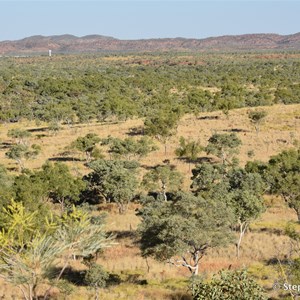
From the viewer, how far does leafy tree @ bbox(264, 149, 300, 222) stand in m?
33.2

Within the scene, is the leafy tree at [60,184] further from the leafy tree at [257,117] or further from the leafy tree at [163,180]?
the leafy tree at [257,117]

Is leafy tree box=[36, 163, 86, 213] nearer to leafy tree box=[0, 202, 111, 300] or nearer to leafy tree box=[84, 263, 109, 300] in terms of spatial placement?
leafy tree box=[84, 263, 109, 300]

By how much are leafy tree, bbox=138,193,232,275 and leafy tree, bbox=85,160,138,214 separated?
13890mm

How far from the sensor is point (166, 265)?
86.7ft

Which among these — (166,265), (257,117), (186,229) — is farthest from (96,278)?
(257,117)

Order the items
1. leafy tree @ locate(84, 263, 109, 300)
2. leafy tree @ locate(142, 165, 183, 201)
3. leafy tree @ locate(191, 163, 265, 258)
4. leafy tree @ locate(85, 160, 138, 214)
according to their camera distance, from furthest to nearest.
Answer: leafy tree @ locate(142, 165, 183, 201) < leafy tree @ locate(85, 160, 138, 214) < leafy tree @ locate(191, 163, 265, 258) < leafy tree @ locate(84, 263, 109, 300)

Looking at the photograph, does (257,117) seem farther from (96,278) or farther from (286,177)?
(96,278)

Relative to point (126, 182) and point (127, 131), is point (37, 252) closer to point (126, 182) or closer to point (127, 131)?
point (126, 182)

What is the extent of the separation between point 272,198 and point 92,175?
1705 cm

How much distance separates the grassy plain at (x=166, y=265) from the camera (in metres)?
22.6

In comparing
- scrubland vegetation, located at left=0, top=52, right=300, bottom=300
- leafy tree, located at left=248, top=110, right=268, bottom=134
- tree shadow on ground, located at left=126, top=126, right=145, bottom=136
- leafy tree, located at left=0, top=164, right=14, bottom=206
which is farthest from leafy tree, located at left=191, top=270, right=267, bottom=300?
leafy tree, located at left=248, top=110, right=268, bottom=134

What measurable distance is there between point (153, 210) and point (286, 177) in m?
12.6

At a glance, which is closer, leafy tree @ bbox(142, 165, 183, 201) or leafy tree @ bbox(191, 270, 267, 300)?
leafy tree @ bbox(191, 270, 267, 300)

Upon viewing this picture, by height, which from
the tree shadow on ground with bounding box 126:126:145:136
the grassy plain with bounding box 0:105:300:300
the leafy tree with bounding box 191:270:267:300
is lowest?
the grassy plain with bounding box 0:105:300:300
